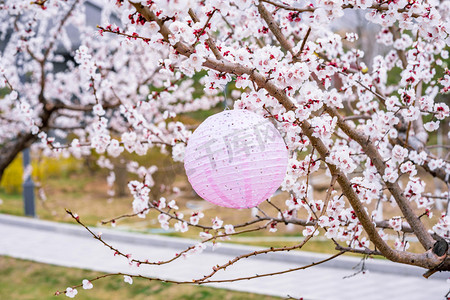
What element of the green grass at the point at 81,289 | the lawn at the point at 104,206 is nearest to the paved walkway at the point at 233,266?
the green grass at the point at 81,289

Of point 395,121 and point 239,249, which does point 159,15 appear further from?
point 239,249

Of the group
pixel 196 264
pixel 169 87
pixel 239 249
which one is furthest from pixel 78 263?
pixel 169 87

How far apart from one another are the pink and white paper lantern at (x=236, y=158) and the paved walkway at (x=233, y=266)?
2667mm

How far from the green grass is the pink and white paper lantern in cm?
353

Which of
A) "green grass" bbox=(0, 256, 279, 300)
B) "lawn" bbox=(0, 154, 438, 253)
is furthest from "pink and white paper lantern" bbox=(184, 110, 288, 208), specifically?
"lawn" bbox=(0, 154, 438, 253)

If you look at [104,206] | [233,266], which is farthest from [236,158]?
[104,206]

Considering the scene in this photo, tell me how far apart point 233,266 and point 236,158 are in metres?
4.97

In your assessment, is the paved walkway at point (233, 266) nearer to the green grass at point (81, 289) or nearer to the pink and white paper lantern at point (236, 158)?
the green grass at point (81, 289)

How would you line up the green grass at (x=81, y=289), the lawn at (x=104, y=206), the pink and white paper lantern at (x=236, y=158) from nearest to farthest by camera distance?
1. the pink and white paper lantern at (x=236, y=158)
2. the green grass at (x=81, y=289)
3. the lawn at (x=104, y=206)

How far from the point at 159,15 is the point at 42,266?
5.86 metres

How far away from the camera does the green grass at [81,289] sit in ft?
18.6

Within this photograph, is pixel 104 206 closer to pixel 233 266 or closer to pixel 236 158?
pixel 233 266

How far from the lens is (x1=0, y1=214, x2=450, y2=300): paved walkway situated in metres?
5.72

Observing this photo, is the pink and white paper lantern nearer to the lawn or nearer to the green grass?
the green grass
